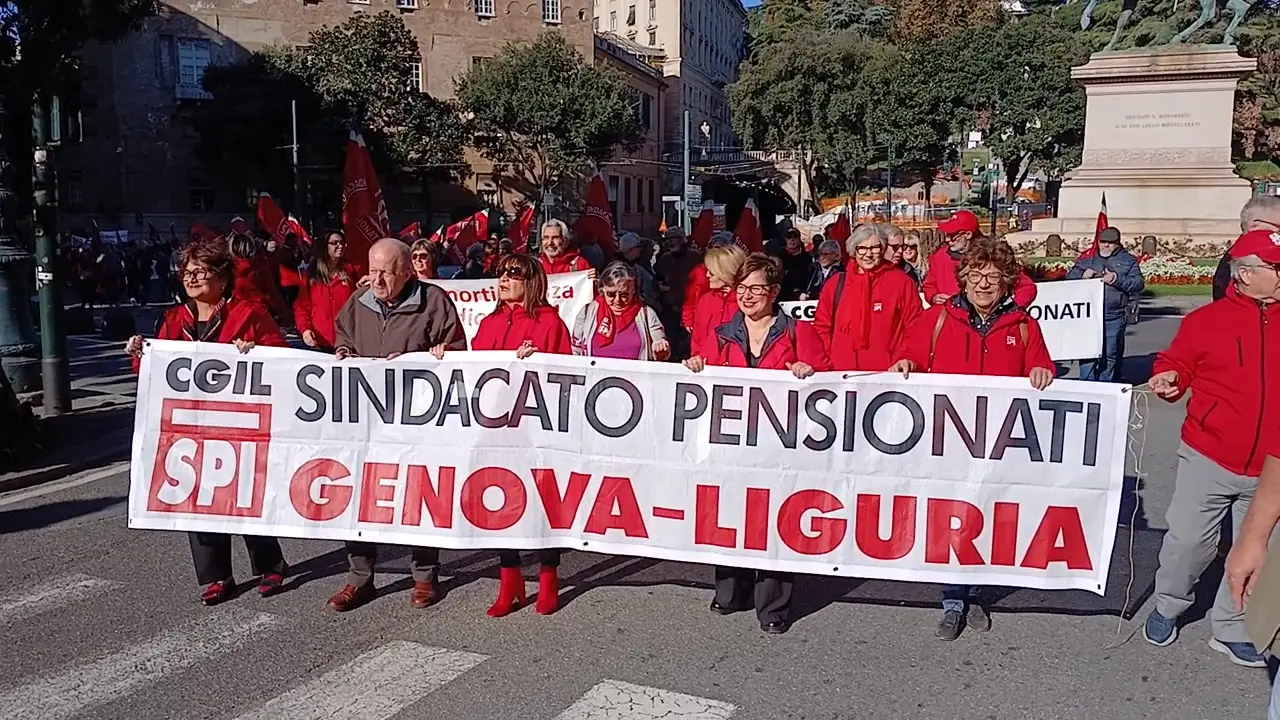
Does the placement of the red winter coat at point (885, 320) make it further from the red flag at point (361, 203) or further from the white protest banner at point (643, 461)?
the red flag at point (361, 203)

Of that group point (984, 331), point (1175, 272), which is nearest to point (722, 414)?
point (984, 331)

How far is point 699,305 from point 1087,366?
6.35 m

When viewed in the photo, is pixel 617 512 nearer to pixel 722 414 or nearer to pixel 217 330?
pixel 722 414

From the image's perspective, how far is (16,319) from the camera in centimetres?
1140

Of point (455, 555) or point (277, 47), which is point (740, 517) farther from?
point (277, 47)

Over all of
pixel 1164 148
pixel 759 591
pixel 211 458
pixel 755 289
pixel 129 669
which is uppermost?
pixel 1164 148

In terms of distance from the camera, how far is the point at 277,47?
162ft

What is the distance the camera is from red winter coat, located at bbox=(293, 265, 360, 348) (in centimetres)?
778

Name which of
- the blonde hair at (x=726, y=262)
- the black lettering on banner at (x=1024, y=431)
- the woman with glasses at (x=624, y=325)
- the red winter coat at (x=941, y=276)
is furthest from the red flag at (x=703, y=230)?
the black lettering on banner at (x=1024, y=431)

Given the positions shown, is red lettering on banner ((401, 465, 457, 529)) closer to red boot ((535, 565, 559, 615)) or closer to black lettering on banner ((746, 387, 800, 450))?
red boot ((535, 565, 559, 615))

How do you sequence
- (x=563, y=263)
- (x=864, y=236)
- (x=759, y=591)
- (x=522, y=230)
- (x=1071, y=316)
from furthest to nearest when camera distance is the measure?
(x=522, y=230) < (x=1071, y=316) < (x=563, y=263) < (x=864, y=236) < (x=759, y=591)

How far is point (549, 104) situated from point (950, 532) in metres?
48.6

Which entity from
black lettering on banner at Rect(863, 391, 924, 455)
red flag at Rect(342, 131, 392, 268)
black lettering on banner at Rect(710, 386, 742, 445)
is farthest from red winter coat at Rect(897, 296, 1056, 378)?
red flag at Rect(342, 131, 392, 268)

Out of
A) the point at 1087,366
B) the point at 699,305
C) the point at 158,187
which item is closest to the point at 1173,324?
the point at 1087,366
